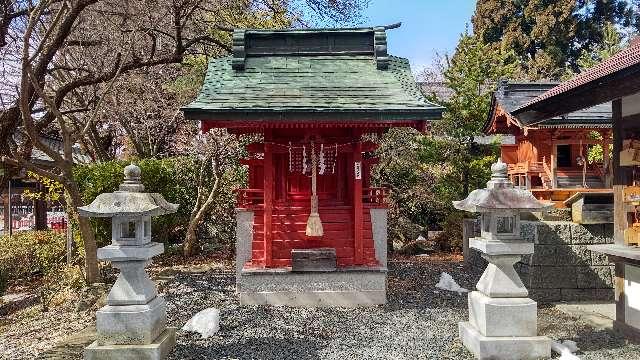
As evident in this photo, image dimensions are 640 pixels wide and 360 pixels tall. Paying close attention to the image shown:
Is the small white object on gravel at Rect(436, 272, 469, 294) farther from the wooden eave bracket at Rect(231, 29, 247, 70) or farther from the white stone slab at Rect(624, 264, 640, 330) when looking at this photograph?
the wooden eave bracket at Rect(231, 29, 247, 70)

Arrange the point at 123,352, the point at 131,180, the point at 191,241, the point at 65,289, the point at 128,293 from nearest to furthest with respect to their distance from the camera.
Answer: the point at 123,352
the point at 128,293
the point at 131,180
the point at 65,289
the point at 191,241

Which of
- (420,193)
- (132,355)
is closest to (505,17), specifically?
(420,193)

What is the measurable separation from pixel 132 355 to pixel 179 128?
47.2 feet

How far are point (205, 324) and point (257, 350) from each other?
1.15m

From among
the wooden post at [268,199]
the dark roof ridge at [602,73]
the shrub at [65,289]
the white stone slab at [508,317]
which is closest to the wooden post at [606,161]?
the dark roof ridge at [602,73]

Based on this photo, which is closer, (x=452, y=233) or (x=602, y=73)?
(x=602, y=73)

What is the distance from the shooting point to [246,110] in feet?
27.3

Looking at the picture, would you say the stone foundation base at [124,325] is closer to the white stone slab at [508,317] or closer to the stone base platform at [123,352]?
the stone base platform at [123,352]

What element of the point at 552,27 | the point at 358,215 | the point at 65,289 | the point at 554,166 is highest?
the point at 552,27

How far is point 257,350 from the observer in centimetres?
668

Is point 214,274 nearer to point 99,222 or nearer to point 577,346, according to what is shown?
point 99,222

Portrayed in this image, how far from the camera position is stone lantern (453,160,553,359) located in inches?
239

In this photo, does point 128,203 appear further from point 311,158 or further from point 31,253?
point 31,253

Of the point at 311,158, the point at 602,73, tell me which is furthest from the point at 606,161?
the point at 311,158
